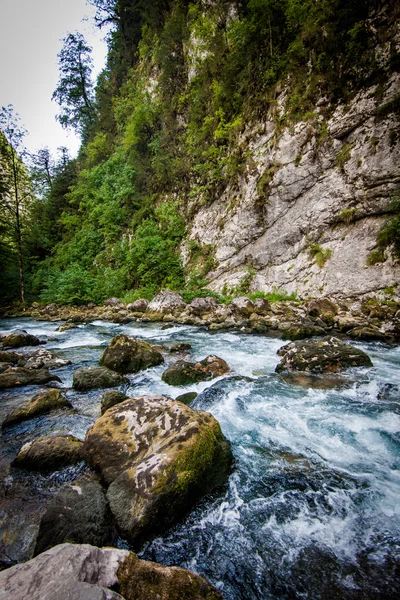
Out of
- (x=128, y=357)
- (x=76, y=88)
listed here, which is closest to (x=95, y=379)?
(x=128, y=357)

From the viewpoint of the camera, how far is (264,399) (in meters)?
4.34

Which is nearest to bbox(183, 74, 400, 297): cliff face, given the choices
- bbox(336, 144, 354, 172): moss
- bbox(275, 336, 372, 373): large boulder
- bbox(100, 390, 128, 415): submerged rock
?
bbox(336, 144, 354, 172): moss

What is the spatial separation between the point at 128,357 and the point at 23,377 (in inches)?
80.7

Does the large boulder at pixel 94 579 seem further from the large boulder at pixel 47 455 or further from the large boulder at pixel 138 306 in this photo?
the large boulder at pixel 138 306

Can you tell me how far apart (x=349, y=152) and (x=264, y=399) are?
1139 centimetres

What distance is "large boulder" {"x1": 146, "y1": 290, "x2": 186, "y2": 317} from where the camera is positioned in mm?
13234

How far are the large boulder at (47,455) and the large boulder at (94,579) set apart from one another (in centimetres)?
165

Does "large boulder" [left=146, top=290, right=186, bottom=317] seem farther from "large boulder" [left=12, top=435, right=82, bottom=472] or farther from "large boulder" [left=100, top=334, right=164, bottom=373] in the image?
"large boulder" [left=12, top=435, right=82, bottom=472]

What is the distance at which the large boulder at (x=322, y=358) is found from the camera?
17.2ft

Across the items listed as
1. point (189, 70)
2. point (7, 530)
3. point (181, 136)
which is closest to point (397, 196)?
point (7, 530)

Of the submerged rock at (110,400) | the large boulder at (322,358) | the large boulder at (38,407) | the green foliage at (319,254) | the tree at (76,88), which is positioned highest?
the tree at (76,88)

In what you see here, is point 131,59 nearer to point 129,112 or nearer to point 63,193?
point 129,112

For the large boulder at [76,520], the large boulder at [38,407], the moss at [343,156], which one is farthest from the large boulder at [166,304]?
the large boulder at [76,520]

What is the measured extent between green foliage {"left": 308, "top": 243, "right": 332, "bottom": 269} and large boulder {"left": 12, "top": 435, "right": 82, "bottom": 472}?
36.2 ft
